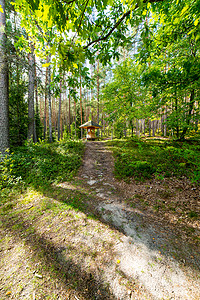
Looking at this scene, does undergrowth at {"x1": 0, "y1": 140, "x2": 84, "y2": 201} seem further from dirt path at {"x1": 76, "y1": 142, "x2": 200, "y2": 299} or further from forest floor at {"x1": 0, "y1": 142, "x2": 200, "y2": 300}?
dirt path at {"x1": 76, "y1": 142, "x2": 200, "y2": 299}

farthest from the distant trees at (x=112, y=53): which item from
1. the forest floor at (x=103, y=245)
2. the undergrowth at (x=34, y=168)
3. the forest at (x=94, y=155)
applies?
the forest floor at (x=103, y=245)

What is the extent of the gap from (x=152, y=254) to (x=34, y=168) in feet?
17.9

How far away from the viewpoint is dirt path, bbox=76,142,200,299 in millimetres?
1381

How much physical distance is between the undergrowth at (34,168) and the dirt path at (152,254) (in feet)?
8.87

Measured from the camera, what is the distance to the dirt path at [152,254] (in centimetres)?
138

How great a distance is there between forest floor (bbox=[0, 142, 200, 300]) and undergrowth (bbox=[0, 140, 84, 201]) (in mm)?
858

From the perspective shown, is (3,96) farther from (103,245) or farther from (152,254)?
(152,254)

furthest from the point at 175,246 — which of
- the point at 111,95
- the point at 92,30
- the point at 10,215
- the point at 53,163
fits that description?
the point at 111,95

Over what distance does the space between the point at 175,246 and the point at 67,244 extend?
1943 millimetres

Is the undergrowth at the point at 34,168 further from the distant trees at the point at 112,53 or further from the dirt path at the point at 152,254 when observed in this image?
the dirt path at the point at 152,254

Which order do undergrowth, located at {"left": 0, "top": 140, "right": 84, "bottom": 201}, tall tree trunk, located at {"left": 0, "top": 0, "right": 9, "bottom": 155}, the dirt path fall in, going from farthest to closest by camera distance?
1. tall tree trunk, located at {"left": 0, "top": 0, "right": 9, "bottom": 155}
2. undergrowth, located at {"left": 0, "top": 140, "right": 84, "bottom": 201}
3. the dirt path

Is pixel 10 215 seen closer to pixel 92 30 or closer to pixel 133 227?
pixel 133 227

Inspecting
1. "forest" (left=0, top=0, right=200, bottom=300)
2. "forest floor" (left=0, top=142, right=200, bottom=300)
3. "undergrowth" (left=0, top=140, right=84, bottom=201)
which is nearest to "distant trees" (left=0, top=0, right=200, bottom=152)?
"forest" (left=0, top=0, right=200, bottom=300)

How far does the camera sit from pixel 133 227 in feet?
7.69
